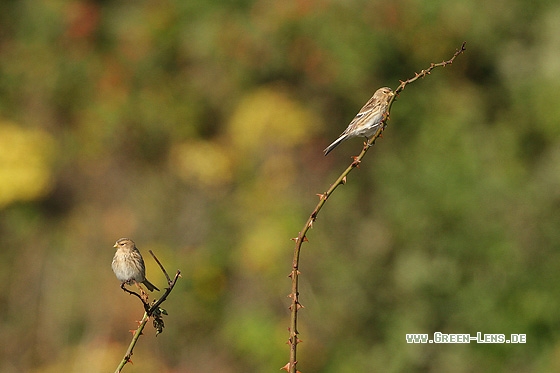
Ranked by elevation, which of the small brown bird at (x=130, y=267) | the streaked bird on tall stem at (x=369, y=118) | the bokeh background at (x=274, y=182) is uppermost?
the bokeh background at (x=274, y=182)

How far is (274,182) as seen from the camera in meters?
14.9

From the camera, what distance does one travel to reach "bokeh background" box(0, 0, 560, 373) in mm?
10664

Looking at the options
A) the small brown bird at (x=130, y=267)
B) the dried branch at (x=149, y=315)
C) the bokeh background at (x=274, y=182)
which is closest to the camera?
the dried branch at (x=149, y=315)

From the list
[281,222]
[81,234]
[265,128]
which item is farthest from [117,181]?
[281,222]

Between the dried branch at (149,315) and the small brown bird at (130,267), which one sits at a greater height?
the small brown bird at (130,267)

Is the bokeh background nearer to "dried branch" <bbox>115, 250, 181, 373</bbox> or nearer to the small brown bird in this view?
the small brown bird

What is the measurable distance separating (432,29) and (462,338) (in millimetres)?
9491

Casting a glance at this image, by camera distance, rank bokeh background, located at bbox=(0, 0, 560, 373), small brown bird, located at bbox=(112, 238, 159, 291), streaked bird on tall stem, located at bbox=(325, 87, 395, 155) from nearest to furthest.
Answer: small brown bird, located at bbox=(112, 238, 159, 291)
streaked bird on tall stem, located at bbox=(325, 87, 395, 155)
bokeh background, located at bbox=(0, 0, 560, 373)

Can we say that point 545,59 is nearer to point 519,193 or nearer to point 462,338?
point 519,193

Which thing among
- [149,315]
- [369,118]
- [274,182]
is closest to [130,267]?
[149,315]

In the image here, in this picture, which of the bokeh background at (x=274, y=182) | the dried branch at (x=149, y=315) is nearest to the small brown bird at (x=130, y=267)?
the dried branch at (x=149, y=315)

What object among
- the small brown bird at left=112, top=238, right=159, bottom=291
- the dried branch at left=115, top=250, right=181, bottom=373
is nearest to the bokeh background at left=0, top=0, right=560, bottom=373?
the small brown bird at left=112, top=238, right=159, bottom=291

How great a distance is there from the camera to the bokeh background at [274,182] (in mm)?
10664

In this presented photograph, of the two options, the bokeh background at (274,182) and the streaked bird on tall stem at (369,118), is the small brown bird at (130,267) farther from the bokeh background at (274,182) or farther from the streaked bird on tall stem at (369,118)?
the bokeh background at (274,182)
